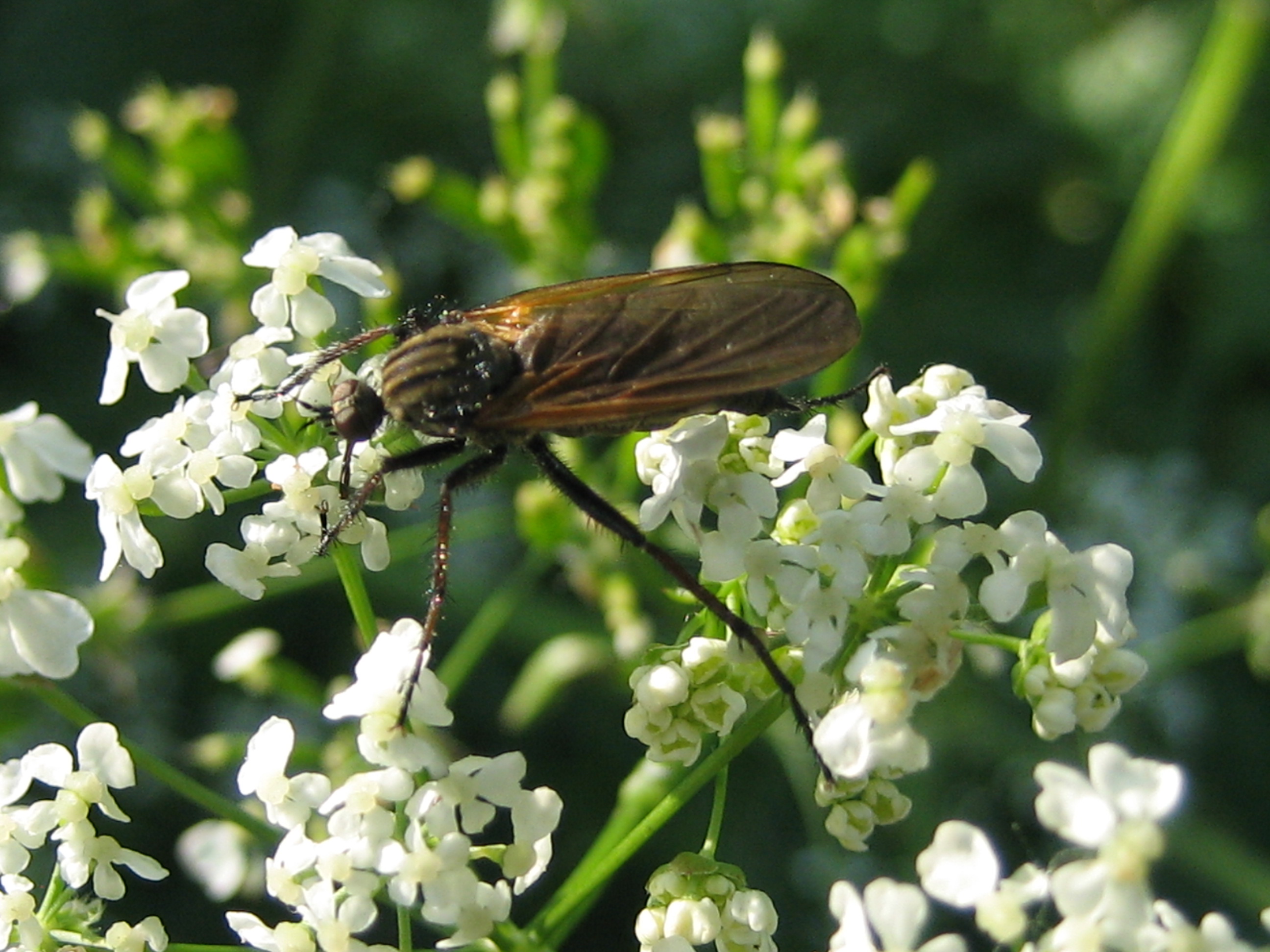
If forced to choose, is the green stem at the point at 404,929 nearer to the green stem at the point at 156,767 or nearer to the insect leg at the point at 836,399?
the green stem at the point at 156,767

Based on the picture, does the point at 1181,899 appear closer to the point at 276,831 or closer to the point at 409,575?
the point at 409,575

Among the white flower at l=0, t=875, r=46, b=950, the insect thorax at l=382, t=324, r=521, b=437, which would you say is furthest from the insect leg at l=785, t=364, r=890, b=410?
the white flower at l=0, t=875, r=46, b=950

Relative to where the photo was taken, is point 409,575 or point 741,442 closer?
point 741,442

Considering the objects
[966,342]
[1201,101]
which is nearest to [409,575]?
[966,342]

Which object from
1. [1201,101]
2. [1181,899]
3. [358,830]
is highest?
[1201,101]

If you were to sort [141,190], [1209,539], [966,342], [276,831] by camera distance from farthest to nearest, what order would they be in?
[966,342]
[1209,539]
[141,190]
[276,831]

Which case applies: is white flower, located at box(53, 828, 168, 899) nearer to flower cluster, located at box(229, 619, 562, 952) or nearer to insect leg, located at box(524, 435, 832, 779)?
flower cluster, located at box(229, 619, 562, 952)

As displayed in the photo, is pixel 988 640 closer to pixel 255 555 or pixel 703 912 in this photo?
pixel 703 912
